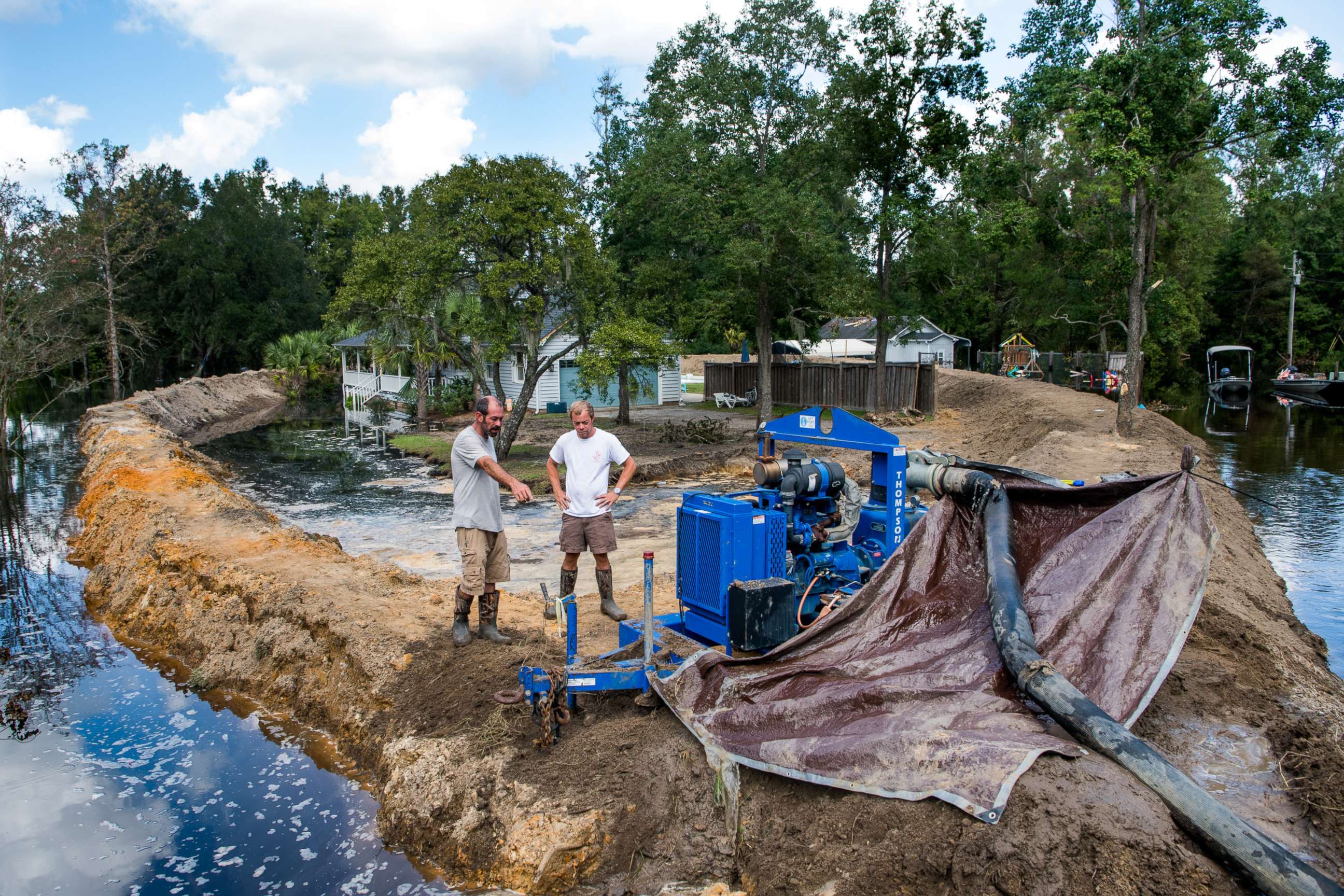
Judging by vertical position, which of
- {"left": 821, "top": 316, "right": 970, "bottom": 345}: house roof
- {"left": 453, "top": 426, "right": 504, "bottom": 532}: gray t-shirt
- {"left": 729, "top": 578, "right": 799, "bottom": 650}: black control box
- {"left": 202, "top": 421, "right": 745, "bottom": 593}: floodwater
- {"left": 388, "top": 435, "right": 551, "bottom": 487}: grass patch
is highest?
{"left": 821, "top": 316, "right": 970, "bottom": 345}: house roof

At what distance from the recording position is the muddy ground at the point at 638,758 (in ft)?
11.7

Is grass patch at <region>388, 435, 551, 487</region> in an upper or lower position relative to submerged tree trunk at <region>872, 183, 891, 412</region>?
lower

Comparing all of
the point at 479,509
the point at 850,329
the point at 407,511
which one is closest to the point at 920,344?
the point at 850,329

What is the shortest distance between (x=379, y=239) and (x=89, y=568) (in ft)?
32.6

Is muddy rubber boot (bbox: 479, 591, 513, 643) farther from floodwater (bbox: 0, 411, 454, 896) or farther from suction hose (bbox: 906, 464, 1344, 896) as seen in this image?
suction hose (bbox: 906, 464, 1344, 896)

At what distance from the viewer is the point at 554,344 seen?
108 ft

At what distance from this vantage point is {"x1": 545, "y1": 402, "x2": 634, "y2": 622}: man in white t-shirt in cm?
702

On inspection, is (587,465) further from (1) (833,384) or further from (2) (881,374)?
(1) (833,384)

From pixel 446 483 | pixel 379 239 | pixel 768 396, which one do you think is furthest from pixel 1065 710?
pixel 768 396

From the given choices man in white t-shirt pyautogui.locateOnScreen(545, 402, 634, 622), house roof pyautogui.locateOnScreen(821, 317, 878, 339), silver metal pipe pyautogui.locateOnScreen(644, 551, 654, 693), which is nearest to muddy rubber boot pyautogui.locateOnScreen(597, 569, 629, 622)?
man in white t-shirt pyautogui.locateOnScreen(545, 402, 634, 622)

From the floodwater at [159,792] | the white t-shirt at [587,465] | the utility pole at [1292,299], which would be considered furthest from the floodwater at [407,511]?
the utility pole at [1292,299]

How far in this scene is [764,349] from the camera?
25.3 metres

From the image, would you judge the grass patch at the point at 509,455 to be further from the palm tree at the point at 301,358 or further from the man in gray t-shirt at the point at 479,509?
the palm tree at the point at 301,358

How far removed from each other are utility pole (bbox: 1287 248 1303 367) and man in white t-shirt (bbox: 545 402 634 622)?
4590 cm
